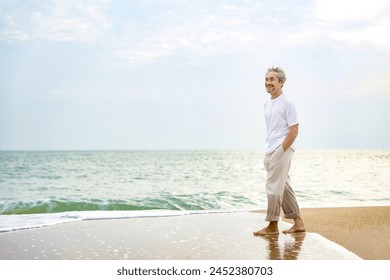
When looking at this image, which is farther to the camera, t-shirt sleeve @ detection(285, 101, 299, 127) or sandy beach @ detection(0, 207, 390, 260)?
t-shirt sleeve @ detection(285, 101, 299, 127)

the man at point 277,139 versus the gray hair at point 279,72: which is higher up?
the gray hair at point 279,72

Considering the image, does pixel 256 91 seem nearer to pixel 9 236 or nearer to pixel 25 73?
pixel 9 236

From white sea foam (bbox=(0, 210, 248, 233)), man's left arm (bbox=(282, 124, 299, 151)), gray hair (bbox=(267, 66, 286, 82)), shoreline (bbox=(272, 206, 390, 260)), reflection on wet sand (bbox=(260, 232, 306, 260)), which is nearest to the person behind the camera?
reflection on wet sand (bbox=(260, 232, 306, 260))

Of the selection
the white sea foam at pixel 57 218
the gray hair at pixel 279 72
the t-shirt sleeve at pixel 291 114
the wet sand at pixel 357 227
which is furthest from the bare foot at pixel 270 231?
the white sea foam at pixel 57 218

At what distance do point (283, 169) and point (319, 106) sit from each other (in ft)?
22.8

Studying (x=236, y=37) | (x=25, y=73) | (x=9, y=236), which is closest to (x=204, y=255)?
(x=9, y=236)

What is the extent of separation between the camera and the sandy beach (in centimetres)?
313

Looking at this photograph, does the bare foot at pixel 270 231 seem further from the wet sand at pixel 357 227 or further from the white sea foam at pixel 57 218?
the white sea foam at pixel 57 218

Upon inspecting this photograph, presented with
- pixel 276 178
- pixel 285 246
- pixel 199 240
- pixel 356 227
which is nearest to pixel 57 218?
pixel 199 240

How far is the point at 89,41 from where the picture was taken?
28.7 meters

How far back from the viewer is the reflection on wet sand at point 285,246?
305cm

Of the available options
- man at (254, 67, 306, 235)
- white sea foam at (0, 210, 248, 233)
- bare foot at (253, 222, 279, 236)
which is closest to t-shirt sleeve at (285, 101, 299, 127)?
man at (254, 67, 306, 235)

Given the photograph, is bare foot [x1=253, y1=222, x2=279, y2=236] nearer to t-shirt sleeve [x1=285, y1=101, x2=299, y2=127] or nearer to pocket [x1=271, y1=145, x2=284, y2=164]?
pocket [x1=271, y1=145, x2=284, y2=164]
